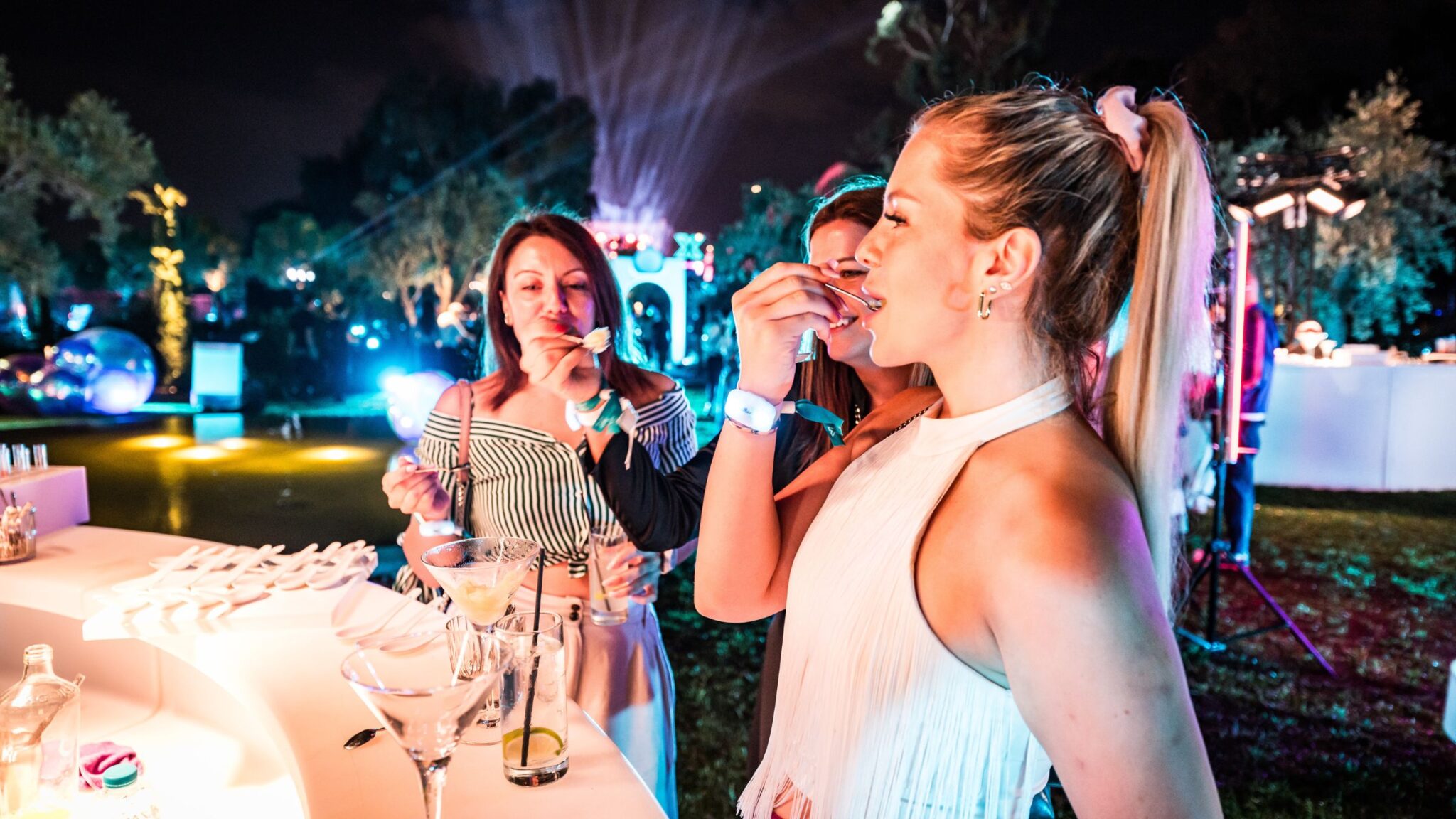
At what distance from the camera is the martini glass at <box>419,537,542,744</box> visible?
5.24 feet

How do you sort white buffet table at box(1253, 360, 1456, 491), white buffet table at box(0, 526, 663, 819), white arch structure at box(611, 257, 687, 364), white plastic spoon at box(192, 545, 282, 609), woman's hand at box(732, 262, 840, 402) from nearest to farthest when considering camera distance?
white buffet table at box(0, 526, 663, 819)
woman's hand at box(732, 262, 840, 402)
white plastic spoon at box(192, 545, 282, 609)
white buffet table at box(1253, 360, 1456, 491)
white arch structure at box(611, 257, 687, 364)

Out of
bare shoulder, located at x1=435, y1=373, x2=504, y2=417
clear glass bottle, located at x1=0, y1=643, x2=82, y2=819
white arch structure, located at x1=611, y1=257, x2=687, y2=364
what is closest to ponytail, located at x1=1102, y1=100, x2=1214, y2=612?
clear glass bottle, located at x1=0, y1=643, x2=82, y2=819

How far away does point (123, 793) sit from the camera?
1.75 m

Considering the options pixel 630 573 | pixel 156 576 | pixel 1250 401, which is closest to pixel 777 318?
pixel 630 573

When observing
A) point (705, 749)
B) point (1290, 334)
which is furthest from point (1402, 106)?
point (705, 749)

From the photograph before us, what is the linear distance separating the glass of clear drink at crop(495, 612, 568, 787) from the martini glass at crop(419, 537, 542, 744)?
7 centimetres

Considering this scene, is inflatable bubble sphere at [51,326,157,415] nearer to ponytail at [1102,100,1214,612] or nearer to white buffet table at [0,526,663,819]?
white buffet table at [0,526,663,819]

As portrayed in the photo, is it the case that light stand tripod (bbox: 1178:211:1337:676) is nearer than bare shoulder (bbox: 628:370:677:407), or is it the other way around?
bare shoulder (bbox: 628:370:677:407)

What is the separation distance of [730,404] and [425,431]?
1684 millimetres

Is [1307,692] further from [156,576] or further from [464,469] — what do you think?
[156,576]

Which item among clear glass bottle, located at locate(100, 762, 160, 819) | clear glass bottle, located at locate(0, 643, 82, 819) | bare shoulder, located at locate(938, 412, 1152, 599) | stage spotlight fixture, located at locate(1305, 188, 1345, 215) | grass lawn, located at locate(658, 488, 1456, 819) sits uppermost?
stage spotlight fixture, located at locate(1305, 188, 1345, 215)

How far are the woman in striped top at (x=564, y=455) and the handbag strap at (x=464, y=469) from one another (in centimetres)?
1

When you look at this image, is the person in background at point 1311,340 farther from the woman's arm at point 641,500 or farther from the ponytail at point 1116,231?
the ponytail at point 1116,231

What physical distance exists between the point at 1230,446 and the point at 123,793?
510 cm
